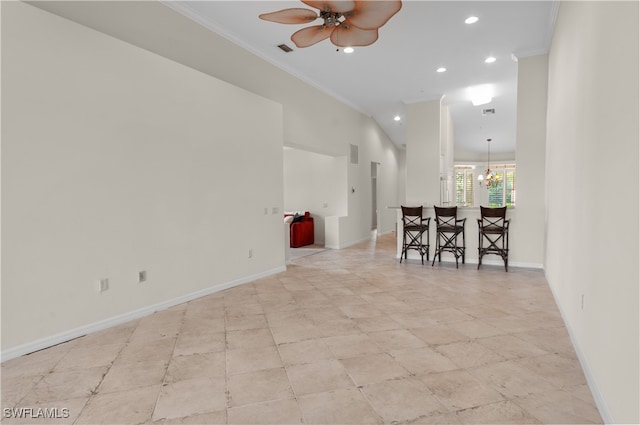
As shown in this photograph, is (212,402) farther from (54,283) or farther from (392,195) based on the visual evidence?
(392,195)

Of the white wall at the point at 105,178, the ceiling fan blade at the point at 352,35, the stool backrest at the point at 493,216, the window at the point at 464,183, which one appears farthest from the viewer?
the window at the point at 464,183

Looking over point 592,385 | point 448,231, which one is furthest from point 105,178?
point 448,231

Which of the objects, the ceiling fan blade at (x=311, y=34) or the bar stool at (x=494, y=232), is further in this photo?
the bar stool at (x=494, y=232)

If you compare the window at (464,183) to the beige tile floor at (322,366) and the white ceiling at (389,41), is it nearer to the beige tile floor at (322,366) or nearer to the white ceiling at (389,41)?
the white ceiling at (389,41)

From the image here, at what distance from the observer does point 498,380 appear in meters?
2.26

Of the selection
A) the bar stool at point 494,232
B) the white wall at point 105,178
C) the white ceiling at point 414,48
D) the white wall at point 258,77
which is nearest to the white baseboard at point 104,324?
the white wall at point 105,178

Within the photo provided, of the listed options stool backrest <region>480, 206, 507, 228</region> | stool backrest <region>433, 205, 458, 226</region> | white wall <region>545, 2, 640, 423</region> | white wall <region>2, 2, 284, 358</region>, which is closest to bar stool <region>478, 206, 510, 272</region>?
stool backrest <region>480, 206, 507, 228</region>

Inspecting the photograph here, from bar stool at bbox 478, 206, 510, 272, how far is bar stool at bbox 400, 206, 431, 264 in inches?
35.8

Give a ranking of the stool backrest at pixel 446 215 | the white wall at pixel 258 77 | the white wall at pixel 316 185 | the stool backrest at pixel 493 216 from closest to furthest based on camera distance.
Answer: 1. the white wall at pixel 258 77
2. the stool backrest at pixel 493 216
3. the stool backrest at pixel 446 215
4. the white wall at pixel 316 185

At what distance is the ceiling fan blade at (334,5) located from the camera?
293cm

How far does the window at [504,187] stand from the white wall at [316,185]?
378 inches

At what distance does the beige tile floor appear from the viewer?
1970 millimetres

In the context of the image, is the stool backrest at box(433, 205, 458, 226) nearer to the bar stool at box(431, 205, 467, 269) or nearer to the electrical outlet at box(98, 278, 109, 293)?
the bar stool at box(431, 205, 467, 269)

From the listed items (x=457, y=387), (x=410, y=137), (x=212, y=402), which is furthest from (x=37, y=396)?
(x=410, y=137)
